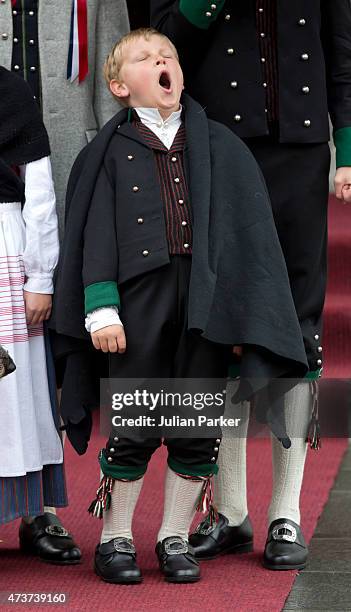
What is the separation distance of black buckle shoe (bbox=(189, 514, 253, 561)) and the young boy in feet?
0.82

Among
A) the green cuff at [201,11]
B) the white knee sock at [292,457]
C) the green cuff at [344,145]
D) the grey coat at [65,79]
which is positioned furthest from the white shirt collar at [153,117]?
the white knee sock at [292,457]

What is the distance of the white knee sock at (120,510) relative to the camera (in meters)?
3.37

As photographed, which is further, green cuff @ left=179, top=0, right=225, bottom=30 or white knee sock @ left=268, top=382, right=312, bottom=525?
white knee sock @ left=268, top=382, right=312, bottom=525

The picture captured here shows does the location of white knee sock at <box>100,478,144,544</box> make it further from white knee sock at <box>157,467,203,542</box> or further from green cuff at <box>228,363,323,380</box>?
green cuff at <box>228,363,323,380</box>

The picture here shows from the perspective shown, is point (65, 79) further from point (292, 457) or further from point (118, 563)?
point (118, 563)

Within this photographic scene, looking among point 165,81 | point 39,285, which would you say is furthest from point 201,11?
point 39,285

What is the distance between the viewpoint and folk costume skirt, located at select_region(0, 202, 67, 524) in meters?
3.39

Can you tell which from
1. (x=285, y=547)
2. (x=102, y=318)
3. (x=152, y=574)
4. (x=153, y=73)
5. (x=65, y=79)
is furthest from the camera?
(x=65, y=79)

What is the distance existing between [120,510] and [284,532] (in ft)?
→ 1.61

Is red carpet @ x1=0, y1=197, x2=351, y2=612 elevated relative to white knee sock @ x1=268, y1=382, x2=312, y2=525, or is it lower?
lower

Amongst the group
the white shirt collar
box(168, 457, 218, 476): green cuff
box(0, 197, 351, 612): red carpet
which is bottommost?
box(0, 197, 351, 612): red carpet

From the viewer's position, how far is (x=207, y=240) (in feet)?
10.6

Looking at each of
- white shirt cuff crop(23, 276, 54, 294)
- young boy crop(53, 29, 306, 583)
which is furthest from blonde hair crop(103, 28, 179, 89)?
white shirt cuff crop(23, 276, 54, 294)

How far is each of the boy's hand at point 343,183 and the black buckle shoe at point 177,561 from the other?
3.36 feet
